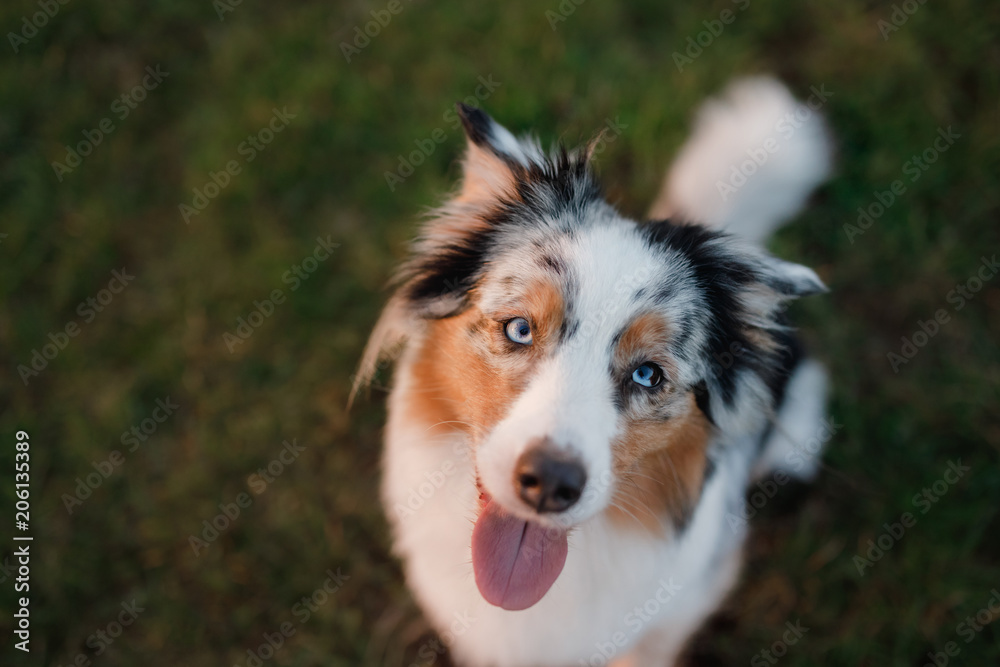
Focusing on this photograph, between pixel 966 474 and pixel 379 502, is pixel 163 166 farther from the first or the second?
pixel 966 474

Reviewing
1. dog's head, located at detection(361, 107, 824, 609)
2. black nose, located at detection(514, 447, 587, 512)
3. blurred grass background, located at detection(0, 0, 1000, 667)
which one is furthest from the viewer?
blurred grass background, located at detection(0, 0, 1000, 667)

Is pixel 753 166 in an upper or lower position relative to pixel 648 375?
upper

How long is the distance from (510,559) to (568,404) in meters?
0.71

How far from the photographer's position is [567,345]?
2.03m

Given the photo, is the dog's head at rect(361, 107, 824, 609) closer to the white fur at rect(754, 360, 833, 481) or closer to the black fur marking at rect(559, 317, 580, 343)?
the black fur marking at rect(559, 317, 580, 343)

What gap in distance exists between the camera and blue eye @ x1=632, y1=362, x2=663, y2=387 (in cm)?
212

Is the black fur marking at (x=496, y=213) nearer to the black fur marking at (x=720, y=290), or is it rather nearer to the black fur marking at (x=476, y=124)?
the black fur marking at (x=476, y=124)

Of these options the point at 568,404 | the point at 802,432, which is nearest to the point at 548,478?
the point at 568,404

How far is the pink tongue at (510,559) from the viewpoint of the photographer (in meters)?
2.23

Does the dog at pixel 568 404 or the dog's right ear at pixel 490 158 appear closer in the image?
the dog at pixel 568 404

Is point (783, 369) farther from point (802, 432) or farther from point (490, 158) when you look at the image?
point (490, 158)

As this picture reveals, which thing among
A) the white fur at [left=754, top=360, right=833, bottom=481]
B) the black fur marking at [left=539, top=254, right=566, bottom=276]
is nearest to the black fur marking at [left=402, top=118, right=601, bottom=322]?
the black fur marking at [left=539, top=254, right=566, bottom=276]

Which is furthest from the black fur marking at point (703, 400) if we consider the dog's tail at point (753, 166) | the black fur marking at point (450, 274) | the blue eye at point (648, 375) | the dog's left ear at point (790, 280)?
the dog's tail at point (753, 166)

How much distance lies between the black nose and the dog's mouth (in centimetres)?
41
